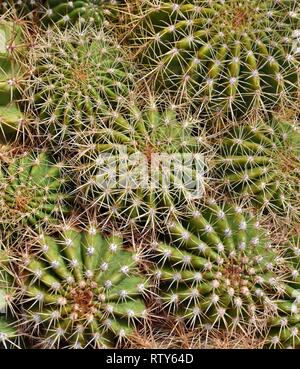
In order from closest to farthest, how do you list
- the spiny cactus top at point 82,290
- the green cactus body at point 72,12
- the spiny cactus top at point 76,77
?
the spiny cactus top at point 82,290, the spiny cactus top at point 76,77, the green cactus body at point 72,12

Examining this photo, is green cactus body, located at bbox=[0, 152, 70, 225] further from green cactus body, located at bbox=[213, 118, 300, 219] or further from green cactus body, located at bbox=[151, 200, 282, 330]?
green cactus body, located at bbox=[213, 118, 300, 219]

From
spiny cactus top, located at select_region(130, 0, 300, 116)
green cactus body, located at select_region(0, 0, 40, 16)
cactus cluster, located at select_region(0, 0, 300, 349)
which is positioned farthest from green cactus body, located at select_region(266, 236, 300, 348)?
green cactus body, located at select_region(0, 0, 40, 16)

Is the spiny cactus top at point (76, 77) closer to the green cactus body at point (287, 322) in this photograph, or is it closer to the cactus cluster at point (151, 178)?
the cactus cluster at point (151, 178)

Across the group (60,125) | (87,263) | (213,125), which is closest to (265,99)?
(213,125)

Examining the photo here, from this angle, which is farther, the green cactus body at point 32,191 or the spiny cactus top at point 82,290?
the green cactus body at point 32,191

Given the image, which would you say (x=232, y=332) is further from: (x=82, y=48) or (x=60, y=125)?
(x=82, y=48)

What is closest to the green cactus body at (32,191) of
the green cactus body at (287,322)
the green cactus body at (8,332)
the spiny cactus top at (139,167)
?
the spiny cactus top at (139,167)

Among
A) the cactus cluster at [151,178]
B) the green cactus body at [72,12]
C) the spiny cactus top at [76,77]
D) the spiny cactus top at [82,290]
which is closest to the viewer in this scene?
the spiny cactus top at [82,290]

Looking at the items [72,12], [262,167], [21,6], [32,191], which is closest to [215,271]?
[262,167]
